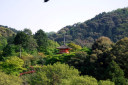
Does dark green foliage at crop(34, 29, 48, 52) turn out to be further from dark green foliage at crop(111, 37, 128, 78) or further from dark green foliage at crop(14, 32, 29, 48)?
dark green foliage at crop(111, 37, 128, 78)

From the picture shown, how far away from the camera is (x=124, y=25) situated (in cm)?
5941

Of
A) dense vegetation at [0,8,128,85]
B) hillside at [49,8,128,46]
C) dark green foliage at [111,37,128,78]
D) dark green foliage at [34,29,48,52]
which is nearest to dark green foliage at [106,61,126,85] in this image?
dense vegetation at [0,8,128,85]

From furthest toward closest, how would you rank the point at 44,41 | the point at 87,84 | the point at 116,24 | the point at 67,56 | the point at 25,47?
the point at 116,24, the point at 44,41, the point at 25,47, the point at 67,56, the point at 87,84

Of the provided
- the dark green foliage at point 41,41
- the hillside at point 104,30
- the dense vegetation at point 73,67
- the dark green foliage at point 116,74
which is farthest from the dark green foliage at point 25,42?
the hillside at point 104,30

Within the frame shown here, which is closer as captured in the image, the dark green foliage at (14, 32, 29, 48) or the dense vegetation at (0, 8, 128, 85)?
the dense vegetation at (0, 8, 128, 85)

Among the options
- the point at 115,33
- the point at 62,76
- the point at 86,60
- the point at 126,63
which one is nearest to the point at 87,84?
the point at 62,76

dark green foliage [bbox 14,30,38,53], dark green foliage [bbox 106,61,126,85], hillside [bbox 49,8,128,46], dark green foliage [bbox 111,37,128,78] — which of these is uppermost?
hillside [bbox 49,8,128,46]

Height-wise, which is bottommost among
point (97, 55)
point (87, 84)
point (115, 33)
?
point (87, 84)

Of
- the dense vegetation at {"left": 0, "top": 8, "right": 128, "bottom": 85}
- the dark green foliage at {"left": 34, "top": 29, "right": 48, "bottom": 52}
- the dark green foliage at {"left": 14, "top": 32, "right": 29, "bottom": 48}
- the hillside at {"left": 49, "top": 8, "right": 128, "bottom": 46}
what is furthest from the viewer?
the hillside at {"left": 49, "top": 8, "right": 128, "bottom": 46}

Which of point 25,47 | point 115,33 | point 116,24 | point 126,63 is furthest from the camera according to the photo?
point 116,24

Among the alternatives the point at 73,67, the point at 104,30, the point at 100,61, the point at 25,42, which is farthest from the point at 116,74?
the point at 104,30

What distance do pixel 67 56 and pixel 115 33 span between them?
35969 millimetres

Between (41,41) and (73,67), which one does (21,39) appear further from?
(73,67)

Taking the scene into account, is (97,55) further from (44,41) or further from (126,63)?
(44,41)
